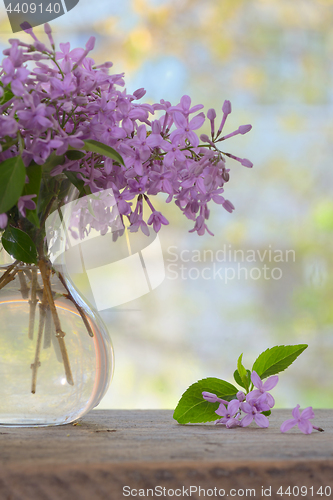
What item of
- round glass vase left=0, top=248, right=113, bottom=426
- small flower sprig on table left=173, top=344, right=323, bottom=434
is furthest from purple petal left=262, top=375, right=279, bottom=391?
round glass vase left=0, top=248, right=113, bottom=426

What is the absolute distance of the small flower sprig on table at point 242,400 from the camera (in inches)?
16.0

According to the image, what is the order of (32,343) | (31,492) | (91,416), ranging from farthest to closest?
(91,416)
(32,343)
(31,492)

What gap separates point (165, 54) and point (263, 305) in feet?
2.61

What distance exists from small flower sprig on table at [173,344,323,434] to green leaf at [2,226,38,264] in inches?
7.5

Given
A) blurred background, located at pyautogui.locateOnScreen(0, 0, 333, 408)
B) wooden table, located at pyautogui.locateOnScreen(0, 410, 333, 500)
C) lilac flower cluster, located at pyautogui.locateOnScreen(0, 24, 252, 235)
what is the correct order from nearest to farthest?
wooden table, located at pyautogui.locateOnScreen(0, 410, 333, 500), lilac flower cluster, located at pyautogui.locateOnScreen(0, 24, 252, 235), blurred background, located at pyautogui.locateOnScreen(0, 0, 333, 408)

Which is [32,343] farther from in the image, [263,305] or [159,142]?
[263,305]

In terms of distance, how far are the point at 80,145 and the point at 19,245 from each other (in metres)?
0.11

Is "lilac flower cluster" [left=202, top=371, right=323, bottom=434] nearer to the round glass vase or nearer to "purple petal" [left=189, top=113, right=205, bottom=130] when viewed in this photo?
the round glass vase

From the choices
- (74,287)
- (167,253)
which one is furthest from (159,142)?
(167,253)

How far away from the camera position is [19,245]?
404 mm

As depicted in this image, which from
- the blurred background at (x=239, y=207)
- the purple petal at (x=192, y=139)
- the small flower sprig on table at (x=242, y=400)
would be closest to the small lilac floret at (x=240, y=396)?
the small flower sprig on table at (x=242, y=400)

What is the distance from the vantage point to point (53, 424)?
41cm

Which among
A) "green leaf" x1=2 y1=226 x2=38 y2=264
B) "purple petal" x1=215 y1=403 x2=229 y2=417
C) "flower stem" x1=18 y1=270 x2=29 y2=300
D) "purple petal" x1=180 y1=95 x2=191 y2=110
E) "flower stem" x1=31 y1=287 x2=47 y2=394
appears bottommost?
"purple petal" x1=215 y1=403 x2=229 y2=417

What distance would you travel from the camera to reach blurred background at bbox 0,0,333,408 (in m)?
1.35
